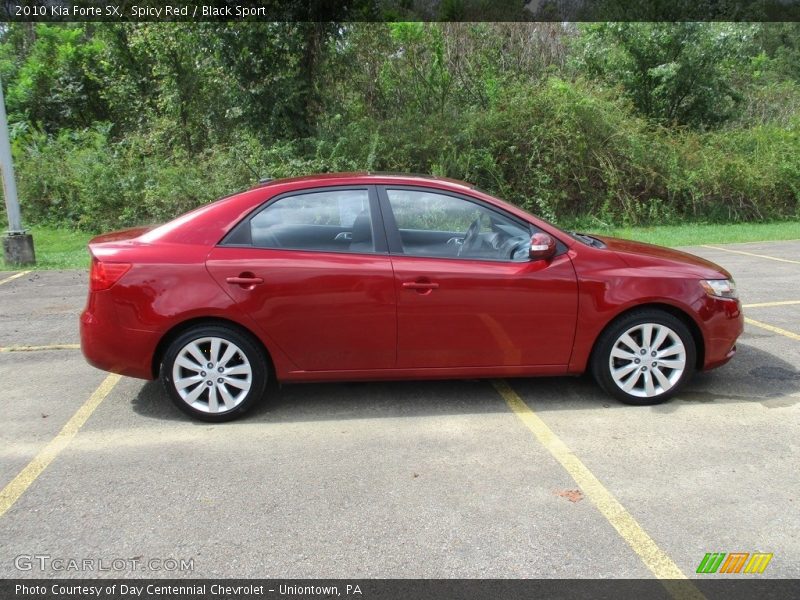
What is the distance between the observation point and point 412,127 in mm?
15258

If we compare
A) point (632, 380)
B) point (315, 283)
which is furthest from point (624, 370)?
point (315, 283)

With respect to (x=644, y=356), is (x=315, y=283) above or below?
above

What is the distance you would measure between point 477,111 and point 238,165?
19.3 ft

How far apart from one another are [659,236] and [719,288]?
30.2 feet

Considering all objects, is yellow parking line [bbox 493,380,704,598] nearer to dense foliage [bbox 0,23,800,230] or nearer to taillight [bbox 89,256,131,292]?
taillight [bbox 89,256,131,292]

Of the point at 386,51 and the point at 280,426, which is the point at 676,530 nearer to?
the point at 280,426

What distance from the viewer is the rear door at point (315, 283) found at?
13.9 feet

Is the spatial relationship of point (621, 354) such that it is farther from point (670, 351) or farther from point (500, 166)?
point (500, 166)

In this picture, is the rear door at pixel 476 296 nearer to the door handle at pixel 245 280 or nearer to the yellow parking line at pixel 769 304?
the door handle at pixel 245 280

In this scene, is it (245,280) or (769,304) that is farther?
(769,304)

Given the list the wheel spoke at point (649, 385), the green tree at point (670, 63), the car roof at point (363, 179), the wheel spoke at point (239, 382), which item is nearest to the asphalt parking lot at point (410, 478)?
the wheel spoke at point (649, 385)

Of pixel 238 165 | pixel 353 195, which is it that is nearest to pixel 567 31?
pixel 238 165

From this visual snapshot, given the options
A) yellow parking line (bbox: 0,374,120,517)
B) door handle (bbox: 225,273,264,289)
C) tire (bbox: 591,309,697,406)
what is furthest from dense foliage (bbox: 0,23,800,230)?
tire (bbox: 591,309,697,406)

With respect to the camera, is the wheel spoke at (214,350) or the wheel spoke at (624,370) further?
the wheel spoke at (624,370)
